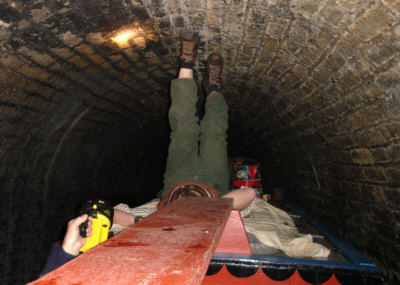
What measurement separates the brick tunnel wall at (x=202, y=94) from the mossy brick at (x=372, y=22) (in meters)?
0.01

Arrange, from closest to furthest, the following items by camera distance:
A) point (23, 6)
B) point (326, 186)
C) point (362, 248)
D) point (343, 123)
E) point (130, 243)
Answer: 1. point (130, 243)
2. point (23, 6)
3. point (343, 123)
4. point (362, 248)
5. point (326, 186)

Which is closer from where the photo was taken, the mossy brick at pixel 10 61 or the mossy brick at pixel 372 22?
the mossy brick at pixel 372 22

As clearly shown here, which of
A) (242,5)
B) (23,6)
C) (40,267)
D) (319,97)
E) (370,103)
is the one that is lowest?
(40,267)

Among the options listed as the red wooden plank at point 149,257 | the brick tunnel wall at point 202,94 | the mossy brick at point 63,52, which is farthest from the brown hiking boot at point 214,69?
the red wooden plank at point 149,257

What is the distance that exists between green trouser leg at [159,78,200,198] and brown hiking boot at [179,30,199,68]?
0.26 m

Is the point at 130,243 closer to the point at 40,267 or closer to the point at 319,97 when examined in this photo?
the point at 319,97

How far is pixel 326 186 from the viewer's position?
17.0ft

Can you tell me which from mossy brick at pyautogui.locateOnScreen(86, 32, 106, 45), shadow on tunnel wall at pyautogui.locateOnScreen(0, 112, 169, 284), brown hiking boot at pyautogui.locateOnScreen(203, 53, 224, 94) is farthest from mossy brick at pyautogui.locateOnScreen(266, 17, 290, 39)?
shadow on tunnel wall at pyautogui.locateOnScreen(0, 112, 169, 284)

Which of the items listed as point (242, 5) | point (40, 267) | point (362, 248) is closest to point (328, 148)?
point (362, 248)

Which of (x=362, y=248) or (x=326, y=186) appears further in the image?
(x=326, y=186)

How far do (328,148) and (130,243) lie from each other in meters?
4.36

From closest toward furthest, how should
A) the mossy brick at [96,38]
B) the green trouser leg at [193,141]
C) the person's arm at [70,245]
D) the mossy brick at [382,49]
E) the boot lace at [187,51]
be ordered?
the person's arm at [70,245] → the mossy brick at [382,49] → the mossy brick at [96,38] → the boot lace at [187,51] → the green trouser leg at [193,141]

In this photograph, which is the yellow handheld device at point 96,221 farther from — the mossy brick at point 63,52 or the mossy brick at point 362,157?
the mossy brick at point 362,157

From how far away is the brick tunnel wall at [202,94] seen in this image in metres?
2.69
